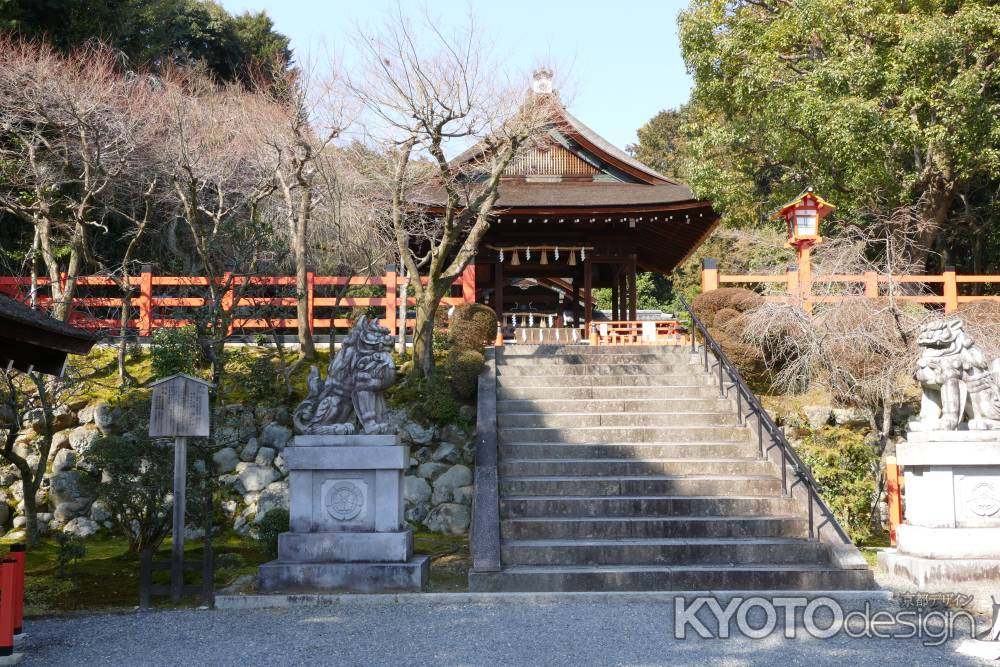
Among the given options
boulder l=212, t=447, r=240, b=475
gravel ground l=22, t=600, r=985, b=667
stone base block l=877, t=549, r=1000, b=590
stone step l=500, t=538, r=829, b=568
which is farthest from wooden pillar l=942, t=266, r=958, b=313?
boulder l=212, t=447, r=240, b=475

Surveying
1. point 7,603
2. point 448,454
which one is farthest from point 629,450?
point 7,603

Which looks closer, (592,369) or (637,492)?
(637,492)

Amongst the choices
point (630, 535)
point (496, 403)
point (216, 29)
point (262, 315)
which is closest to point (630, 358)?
point (496, 403)

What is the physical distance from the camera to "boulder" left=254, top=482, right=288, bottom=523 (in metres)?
10.1

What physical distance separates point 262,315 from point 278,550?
582cm

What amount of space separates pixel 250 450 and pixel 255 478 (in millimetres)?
491

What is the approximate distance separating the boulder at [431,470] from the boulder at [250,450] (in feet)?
7.64

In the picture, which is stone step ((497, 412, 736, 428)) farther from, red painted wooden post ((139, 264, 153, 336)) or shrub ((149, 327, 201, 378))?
red painted wooden post ((139, 264, 153, 336))

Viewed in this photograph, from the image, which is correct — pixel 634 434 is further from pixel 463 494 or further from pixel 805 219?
pixel 805 219

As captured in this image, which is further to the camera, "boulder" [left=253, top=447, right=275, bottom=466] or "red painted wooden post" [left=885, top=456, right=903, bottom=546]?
"boulder" [left=253, top=447, right=275, bottom=466]

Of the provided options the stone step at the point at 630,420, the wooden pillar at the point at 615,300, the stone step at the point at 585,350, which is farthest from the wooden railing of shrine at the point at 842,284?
the wooden pillar at the point at 615,300

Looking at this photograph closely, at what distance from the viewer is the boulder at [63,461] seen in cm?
1059

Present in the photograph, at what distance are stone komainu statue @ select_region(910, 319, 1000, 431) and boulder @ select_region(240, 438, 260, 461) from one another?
8.10 meters

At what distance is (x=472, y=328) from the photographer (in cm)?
1164
